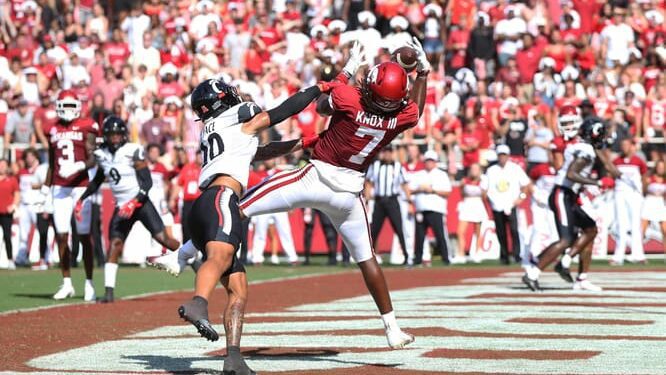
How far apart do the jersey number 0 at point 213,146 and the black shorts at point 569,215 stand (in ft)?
21.8

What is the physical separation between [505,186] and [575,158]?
6.28 metres

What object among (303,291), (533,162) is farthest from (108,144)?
(533,162)

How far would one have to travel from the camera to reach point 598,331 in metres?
9.57

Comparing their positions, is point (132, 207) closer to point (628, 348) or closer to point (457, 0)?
point (628, 348)

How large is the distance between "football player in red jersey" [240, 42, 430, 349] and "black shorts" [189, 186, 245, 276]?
2.05ft

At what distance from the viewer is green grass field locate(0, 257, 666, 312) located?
13562 millimetres

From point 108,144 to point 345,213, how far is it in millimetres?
5568

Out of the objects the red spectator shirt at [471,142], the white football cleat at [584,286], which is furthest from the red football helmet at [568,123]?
the red spectator shirt at [471,142]

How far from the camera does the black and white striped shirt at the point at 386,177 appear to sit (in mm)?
19688

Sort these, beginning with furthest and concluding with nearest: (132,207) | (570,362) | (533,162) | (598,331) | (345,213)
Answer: (533,162)
(132,207)
(598,331)
(345,213)
(570,362)

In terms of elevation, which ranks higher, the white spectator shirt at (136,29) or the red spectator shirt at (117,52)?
the white spectator shirt at (136,29)

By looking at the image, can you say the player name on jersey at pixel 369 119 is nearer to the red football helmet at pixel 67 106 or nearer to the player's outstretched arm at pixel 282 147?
the player's outstretched arm at pixel 282 147

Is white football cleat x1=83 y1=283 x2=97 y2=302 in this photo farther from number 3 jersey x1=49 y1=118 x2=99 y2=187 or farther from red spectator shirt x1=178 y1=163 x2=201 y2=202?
red spectator shirt x1=178 y1=163 x2=201 y2=202

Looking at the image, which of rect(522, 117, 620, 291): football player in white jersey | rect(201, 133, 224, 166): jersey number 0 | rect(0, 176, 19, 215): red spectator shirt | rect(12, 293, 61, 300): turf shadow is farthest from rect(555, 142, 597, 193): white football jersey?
rect(0, 176, 19, 215): red spectator shirt
